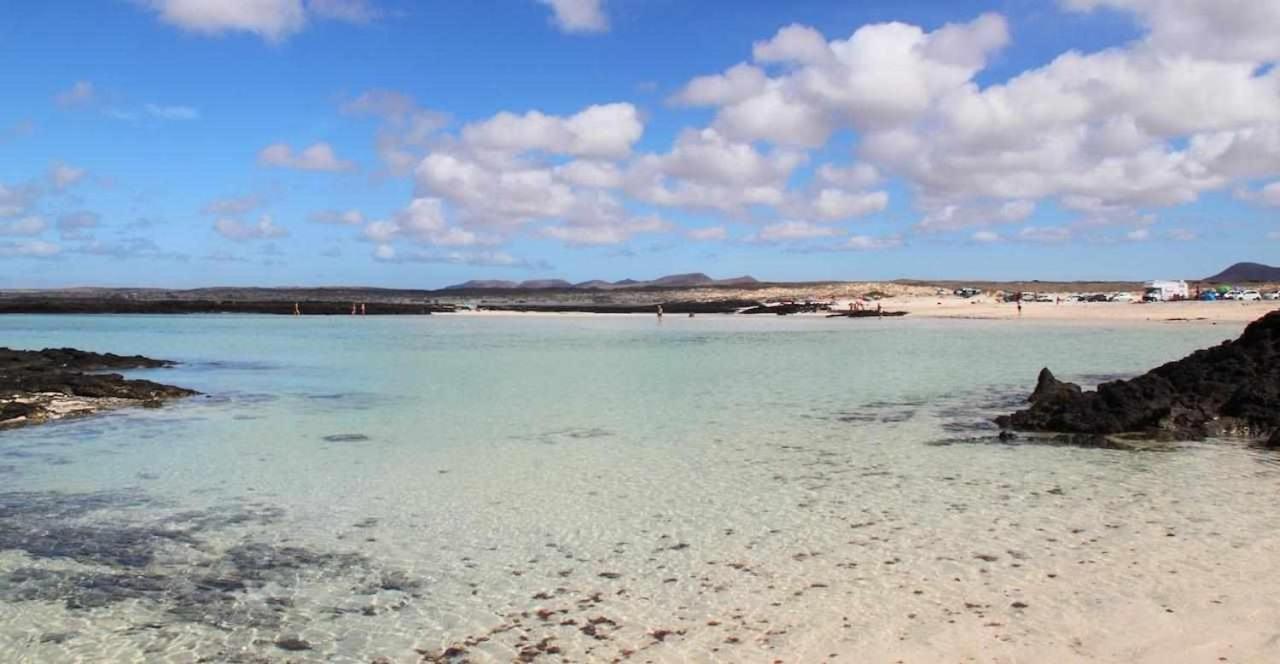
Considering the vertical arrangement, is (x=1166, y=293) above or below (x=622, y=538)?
above

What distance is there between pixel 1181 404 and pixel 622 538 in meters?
10.6

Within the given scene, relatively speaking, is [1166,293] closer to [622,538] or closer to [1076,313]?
[1076,313]

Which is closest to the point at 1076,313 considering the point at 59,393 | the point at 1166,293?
the point at 1166,293

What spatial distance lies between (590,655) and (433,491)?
535cm

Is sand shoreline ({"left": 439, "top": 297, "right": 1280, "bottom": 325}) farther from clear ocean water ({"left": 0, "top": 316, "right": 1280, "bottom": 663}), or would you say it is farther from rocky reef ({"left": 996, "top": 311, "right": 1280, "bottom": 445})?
clear ocean water ({"left": 0, "top": 316, "right": 1280, "bottom": 663})

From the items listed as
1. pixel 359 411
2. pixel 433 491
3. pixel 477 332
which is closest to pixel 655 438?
pixel 433 491

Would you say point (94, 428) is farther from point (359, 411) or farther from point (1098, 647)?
point (1098, 647)

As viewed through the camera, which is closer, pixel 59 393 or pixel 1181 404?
pixel 1181 404

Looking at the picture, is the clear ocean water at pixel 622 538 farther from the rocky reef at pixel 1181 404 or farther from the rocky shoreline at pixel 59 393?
the rocky shoreline at pixel 59 393

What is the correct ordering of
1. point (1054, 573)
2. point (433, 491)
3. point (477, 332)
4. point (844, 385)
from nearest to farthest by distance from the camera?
point (1054, 573) < point (433, 491) < point (844, 385) < point (477, 332)

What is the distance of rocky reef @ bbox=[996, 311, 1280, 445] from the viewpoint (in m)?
13.7

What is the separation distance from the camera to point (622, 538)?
861 centimetres

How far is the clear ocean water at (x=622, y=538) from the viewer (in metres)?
6.07

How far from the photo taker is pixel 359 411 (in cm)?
1822
